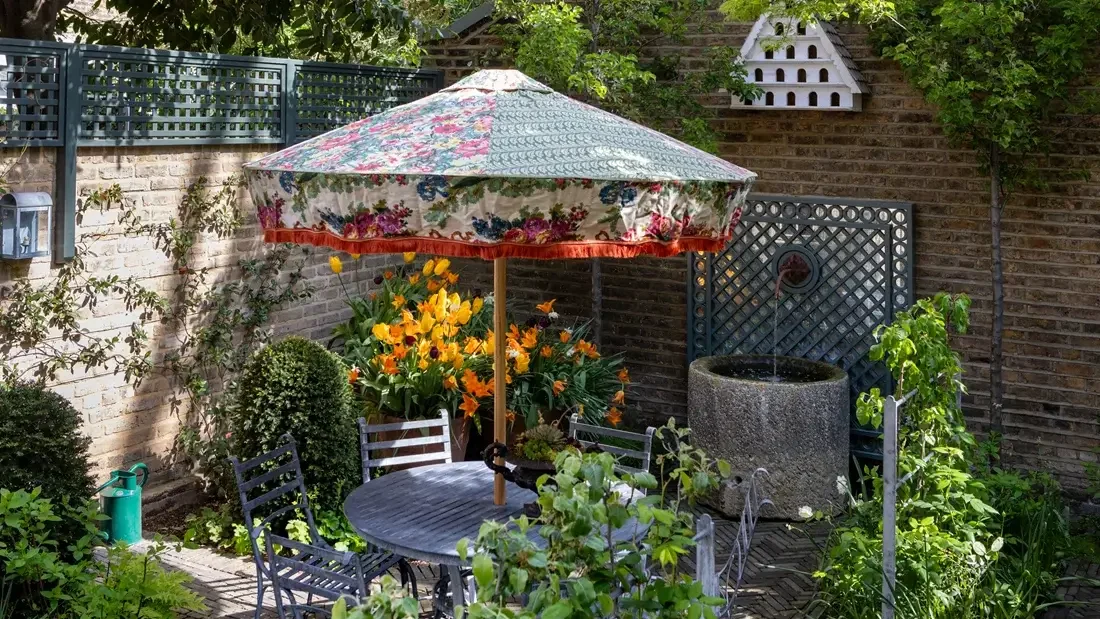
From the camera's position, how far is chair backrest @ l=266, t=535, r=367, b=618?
466cm

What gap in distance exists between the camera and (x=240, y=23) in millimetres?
8531

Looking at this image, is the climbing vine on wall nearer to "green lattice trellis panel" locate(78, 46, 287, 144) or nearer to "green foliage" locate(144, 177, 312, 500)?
"green foliage" locate(144, 177, 312, 500)

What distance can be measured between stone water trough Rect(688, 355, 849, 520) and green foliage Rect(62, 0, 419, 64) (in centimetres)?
332

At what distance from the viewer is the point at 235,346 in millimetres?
7668

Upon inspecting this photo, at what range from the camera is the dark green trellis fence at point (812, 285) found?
7.86 meters

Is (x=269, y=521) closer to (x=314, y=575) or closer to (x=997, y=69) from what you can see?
(x=314, y=575)

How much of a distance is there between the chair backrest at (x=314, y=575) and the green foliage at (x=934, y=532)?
7.01ft

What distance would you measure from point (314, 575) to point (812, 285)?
4.17 metres

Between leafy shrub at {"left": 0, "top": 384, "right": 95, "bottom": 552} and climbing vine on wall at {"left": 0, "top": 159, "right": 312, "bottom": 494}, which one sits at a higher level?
climbing vine on wall at {"left": 0, "top": 159, "right": 312, "bottom": 494}

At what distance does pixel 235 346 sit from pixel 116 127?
1.60 meters

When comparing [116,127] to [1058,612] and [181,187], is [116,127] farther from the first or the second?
[1058,612]

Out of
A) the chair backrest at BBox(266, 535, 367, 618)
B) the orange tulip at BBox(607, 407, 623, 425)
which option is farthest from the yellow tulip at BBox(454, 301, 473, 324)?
the chair backrest at BBox(266, 535, 367, 618)

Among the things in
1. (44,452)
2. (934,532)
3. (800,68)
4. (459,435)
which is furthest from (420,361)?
(934,532)

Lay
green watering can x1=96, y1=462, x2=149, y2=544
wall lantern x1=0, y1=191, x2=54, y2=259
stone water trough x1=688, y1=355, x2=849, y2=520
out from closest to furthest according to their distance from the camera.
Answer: wall lantern x1=0, y1=191, x2=54, y2=259 < green watering can x1=96, y1=462, x2=149, y2=544 < stone water trough x1=688, y1=355, x2=849, y2=520
